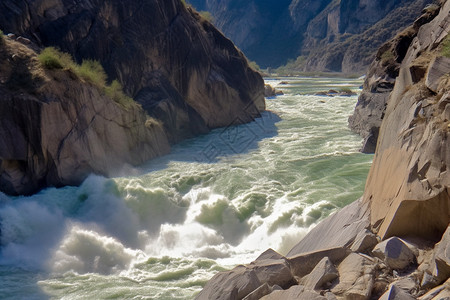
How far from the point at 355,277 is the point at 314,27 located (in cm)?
11987

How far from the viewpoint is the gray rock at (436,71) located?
5434 mm

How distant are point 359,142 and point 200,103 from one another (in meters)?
7.34

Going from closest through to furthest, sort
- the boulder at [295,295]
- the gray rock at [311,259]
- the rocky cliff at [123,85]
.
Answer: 1. the boulder at [295,295]
2. the gray rock at [311,259]
3. the rocky cliff at [123,85]

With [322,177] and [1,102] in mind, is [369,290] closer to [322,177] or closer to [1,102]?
[322,177]

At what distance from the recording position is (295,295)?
4027 mm

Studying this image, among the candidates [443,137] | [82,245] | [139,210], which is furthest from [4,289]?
[443,137]

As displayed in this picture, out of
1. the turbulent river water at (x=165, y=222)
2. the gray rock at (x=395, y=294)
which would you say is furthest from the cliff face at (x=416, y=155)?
the turbulent river water at (x=165, y=222)

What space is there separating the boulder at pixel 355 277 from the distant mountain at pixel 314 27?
68426 mm

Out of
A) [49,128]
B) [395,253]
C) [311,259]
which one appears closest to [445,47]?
[395,253]

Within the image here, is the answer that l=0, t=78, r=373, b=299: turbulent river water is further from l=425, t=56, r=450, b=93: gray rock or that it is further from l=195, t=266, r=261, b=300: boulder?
l=425, t=56, r=450, b=93: gray rock

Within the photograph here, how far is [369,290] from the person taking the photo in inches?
156

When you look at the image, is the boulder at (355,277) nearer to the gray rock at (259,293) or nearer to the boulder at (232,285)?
the gray rock at (259,293)

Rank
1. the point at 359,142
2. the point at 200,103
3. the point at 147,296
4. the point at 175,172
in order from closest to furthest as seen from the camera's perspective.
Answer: the point at 147,296
the point at 175,172
the point at 359,142
the point at 200,103

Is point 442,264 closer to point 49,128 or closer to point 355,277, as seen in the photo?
point 355,277
